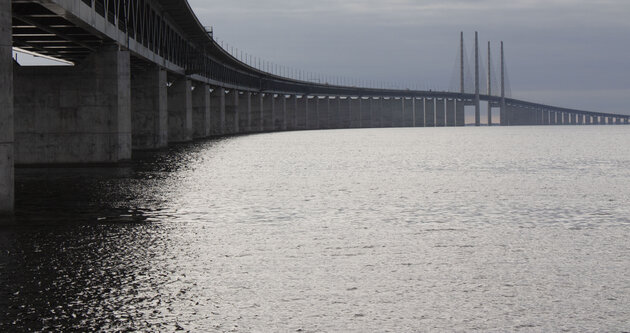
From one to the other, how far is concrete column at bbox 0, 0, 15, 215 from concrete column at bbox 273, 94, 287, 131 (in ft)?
406

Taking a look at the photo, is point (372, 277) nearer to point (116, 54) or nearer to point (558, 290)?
point (558, 290)

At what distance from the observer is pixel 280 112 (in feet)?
471

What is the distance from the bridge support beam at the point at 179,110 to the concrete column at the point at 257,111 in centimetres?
5159

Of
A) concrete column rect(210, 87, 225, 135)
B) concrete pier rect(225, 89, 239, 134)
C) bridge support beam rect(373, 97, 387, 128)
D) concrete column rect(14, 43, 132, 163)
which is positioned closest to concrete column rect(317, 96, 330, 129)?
bridge support beam rect(373, 97, 387, 128)

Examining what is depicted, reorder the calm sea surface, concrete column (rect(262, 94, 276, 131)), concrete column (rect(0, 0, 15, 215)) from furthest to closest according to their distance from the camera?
concrete column (rect(262, 94, 276, 131)) → concrete column (rect(0, 0, 15, 215)) → the calm sea surface

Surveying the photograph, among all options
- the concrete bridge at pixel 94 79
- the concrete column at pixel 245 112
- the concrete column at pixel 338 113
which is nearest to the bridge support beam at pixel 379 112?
the concrete column at pixel 338 113

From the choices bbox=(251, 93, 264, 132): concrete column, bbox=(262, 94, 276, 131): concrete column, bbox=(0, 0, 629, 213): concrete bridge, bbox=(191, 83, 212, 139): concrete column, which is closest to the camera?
bbox=(0, 0, 629, 213): concrete bridge

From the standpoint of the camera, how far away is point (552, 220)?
50.2 ft

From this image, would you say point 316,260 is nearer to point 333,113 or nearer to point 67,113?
point 67,113

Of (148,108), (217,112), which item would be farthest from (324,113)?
(148,108)

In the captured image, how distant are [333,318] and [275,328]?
2.22 feet

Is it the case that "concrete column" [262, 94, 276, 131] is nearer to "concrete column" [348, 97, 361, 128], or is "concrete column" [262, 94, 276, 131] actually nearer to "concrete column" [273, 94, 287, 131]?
"concrete column" [273, 94, 287, 131]

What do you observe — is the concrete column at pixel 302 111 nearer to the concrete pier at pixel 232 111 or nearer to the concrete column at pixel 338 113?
the concrete column at pixel 338 113

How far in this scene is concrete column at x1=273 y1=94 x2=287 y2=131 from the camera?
141 m
